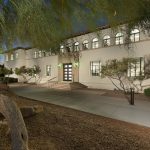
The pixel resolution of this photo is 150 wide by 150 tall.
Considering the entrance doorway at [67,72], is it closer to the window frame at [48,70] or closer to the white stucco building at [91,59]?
the white stucco building at [91,59]

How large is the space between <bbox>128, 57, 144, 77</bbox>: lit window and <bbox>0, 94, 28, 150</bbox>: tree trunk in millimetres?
13373

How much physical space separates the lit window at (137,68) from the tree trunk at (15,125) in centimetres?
1337

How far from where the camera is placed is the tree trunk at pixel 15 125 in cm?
323

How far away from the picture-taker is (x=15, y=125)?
3.36m

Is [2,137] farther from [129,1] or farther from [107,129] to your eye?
[129,1]

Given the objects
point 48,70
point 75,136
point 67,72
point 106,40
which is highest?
point 106,40

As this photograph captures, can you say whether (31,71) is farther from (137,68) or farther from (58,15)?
(58,15)

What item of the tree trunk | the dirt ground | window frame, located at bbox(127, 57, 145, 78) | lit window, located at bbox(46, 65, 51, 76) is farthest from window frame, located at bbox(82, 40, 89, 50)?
the tree trunk

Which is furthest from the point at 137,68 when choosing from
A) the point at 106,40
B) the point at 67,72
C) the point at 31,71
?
the point at 31,71

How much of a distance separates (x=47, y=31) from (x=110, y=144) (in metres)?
3.17

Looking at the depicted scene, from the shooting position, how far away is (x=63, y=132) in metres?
5.85

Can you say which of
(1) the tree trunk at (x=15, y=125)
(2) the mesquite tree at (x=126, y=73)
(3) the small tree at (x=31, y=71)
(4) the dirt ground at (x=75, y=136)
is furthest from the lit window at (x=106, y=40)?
(1) the tree trunk at (x=15, y=125)

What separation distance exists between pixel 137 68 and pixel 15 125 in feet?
47.3

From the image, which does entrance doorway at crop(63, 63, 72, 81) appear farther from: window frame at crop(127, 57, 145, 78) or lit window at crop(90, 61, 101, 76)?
window frame at crop(127, 57, 145, 78)
